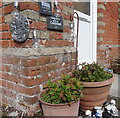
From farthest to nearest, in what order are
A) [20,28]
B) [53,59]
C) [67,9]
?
1. [67,9]
2. [53,59]
3. [20,28]

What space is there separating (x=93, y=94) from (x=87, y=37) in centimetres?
209

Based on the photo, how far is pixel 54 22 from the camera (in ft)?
7.31

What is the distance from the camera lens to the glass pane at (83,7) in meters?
3.33

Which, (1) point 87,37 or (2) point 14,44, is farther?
(1) point 87,37

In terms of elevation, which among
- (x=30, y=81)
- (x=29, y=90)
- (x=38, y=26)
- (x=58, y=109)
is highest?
(x=38, y=26)

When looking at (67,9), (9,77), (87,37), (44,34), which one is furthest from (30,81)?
(87,37)

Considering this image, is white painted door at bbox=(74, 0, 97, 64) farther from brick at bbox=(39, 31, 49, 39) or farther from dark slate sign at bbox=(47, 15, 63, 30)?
brick at bbox=(39, 31, 49, 39)

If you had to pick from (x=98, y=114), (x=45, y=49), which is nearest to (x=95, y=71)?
(x=98, y=114)

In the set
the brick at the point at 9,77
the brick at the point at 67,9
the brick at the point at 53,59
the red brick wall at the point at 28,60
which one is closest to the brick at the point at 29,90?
the red brick wall at the point at 28,60

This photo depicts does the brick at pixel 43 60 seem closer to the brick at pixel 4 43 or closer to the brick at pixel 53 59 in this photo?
the brick at pixel 53 59

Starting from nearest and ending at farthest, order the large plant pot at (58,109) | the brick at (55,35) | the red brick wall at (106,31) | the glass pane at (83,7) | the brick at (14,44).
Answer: the large plant pot at (58,109), the brick at (14,44), the brick at (55,35), the glass pane at (83,7), the red brick wall at (106,31)

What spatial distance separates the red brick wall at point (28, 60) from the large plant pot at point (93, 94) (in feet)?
1.90

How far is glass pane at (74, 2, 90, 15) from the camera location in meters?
3.33

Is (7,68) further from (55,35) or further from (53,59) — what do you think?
(55,35)
